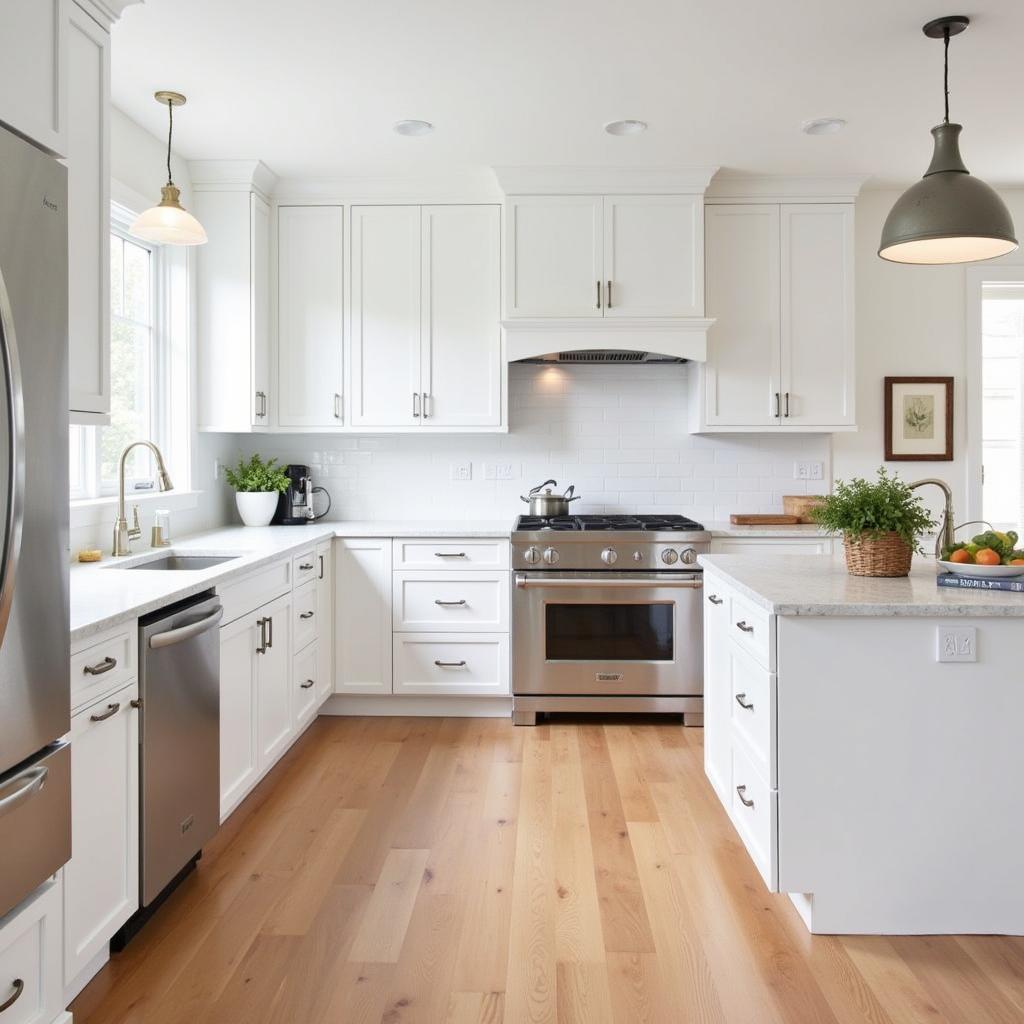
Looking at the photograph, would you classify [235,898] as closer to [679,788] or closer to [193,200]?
[679,788]

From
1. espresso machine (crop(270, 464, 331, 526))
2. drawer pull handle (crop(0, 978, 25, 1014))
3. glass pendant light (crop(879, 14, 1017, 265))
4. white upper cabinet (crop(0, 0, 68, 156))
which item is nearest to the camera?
drawer pull handle (crop(0, 978, 25, 1014))

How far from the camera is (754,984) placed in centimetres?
201

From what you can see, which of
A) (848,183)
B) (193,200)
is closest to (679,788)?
(848,183)

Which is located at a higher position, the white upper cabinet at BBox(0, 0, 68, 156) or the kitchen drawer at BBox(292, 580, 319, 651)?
the white upper cabinet at BBox(0, 0, 68, 156)

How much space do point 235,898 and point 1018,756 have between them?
2.09 m

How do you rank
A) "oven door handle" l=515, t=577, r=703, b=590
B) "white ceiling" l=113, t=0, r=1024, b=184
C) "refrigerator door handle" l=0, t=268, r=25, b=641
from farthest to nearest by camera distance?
"oven door handle" l=515, t=577, r=703, b=590 < "white ceiling" l=113, t=0, r=1024, b=184 < "refrigerator door handle" l=0, t=268, r=25, b=641

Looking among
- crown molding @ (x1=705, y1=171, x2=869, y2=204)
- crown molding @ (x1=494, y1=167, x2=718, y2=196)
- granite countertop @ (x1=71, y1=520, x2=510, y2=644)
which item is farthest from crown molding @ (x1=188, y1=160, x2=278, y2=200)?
crown molding @ (x1=705, y1=171, x2=869, y2=204)

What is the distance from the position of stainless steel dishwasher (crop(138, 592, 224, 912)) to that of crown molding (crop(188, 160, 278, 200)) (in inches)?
92.7

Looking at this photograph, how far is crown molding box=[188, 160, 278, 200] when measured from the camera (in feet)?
13.3

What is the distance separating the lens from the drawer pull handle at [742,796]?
2434 millimetres

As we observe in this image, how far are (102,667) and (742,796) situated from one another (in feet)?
5.72

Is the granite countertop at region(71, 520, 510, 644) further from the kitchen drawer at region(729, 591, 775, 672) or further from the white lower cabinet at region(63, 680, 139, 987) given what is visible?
the kitchen drawer at region(729, 591, 775, 672)

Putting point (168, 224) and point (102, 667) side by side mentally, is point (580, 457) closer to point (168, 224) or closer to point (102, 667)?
point (168, 224)

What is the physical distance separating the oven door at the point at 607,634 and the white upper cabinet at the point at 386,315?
1.11 meters
